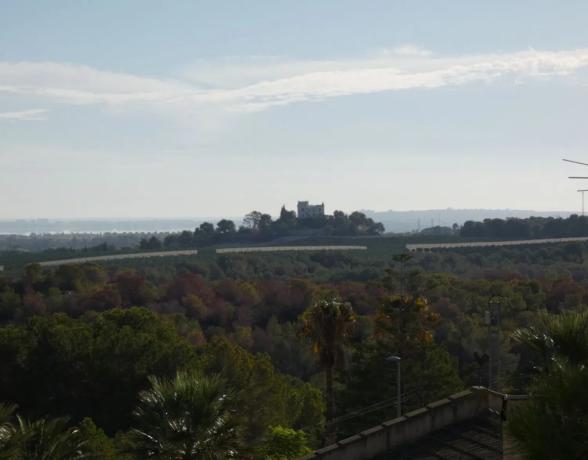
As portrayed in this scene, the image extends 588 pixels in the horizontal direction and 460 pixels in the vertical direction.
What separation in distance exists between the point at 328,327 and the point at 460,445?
712 inches

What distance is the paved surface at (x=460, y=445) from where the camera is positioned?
20484mm

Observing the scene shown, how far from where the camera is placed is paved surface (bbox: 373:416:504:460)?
20484mm

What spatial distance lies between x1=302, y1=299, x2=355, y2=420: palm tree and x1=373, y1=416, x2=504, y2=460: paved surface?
16666 millimetres

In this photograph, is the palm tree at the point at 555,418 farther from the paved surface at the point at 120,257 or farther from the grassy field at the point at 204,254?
the paved surface at the point at 120,257

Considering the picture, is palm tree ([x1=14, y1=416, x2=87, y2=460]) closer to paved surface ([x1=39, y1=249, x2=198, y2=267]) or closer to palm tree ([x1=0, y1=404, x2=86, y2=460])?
palm tree ([x1=0, y1=404, x2=86, y2=460])

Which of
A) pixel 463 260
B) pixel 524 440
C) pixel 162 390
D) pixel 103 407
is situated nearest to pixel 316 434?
pixel 103 407

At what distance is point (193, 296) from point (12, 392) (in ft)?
140

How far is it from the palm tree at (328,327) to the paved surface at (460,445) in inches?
656

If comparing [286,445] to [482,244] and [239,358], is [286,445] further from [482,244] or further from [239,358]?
[482,244]

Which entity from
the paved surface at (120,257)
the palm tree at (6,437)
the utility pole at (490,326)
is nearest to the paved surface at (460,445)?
the utility pole at (490,326)

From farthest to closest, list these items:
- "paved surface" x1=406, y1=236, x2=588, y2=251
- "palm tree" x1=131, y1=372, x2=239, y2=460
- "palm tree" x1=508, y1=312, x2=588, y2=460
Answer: "paved surface" x1=406, y1=236, x2=588, y2=251, "palm tree" x1=131, y1=372, x2=239, y2=460, "palm tree" x1=508, y1=312, x2=588, y2=460

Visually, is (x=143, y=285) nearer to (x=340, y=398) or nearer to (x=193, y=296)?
(x=193, y=296)

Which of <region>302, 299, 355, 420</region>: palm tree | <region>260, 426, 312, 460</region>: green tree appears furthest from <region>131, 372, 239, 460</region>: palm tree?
<region>302, 299, 355, 420</region>: palm tree

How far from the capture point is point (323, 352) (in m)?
39.5
